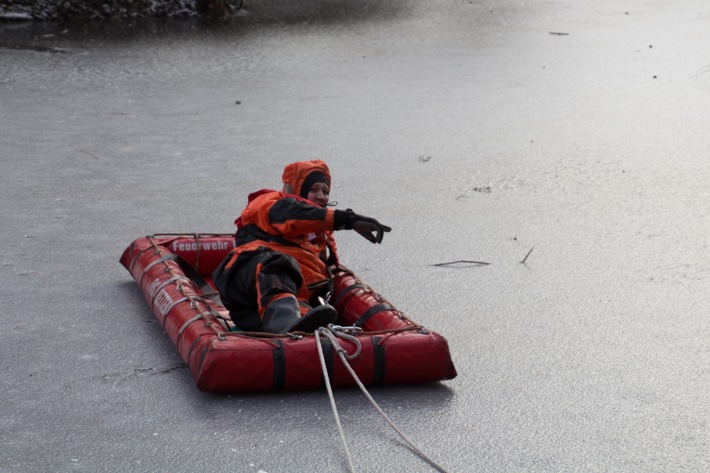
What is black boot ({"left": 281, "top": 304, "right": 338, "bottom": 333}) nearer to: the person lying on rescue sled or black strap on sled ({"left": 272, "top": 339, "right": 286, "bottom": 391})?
the person lying on rescue sled

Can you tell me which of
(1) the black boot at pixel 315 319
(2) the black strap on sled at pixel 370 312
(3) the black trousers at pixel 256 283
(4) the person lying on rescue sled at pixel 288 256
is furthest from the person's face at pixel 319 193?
(1) the black boot at pixel 315 319

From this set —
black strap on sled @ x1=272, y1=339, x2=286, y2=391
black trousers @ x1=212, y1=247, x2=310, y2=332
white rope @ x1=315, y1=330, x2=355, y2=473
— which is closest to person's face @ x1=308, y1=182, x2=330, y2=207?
black trousers @ x1=212, y1=247, x2=310, y2=332

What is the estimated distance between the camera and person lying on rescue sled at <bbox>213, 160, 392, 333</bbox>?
15.0 ft

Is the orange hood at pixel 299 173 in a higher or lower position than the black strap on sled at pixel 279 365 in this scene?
higher

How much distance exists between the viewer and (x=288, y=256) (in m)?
4.77

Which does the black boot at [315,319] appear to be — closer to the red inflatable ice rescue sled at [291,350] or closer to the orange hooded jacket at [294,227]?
the red inflatable ice rescue sled at [291,350]

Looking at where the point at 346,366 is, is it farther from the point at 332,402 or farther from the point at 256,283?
the point at 256,283

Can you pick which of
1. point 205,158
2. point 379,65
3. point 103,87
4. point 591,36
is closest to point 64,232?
point 205,158

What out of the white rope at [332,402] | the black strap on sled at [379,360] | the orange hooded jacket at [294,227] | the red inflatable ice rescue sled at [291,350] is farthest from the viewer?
the orange hooded jacket at [294,227]

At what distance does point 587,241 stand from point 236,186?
247 cm

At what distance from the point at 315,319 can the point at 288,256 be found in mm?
397

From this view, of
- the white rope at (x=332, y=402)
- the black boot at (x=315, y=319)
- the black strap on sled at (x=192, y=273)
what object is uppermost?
the black boot at (x=315, y=319)

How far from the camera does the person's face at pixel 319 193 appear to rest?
503 centimetres

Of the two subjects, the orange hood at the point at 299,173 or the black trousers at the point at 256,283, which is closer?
the black trousers at the point at 256,283
